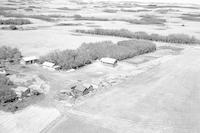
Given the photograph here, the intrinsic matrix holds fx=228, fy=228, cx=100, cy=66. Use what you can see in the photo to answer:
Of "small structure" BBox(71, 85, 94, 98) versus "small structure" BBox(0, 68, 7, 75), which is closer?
"small structure" BBox(71, 85, 94, 98)

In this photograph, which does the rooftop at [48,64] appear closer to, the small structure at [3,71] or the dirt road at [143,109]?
the small structure at [3,71]

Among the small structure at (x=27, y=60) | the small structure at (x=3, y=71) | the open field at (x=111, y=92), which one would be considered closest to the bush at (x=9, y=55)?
the open field at (x=111, y=92)

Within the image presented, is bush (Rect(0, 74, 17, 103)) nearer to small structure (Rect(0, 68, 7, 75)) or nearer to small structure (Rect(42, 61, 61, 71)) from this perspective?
small structure (Rect(0, 68, 7, 75))

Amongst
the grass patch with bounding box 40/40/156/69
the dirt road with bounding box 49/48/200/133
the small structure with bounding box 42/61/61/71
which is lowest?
the dirt road with bounding box 49/48/200/133

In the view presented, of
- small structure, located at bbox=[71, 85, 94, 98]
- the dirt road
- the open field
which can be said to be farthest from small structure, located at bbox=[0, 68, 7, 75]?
the dirt road

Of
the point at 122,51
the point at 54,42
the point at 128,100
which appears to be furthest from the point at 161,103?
the point at 54,42

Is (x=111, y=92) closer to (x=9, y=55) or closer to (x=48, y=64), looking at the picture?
(x=48, y=64)

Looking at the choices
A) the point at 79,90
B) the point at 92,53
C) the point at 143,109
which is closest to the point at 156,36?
the point at 92,53
